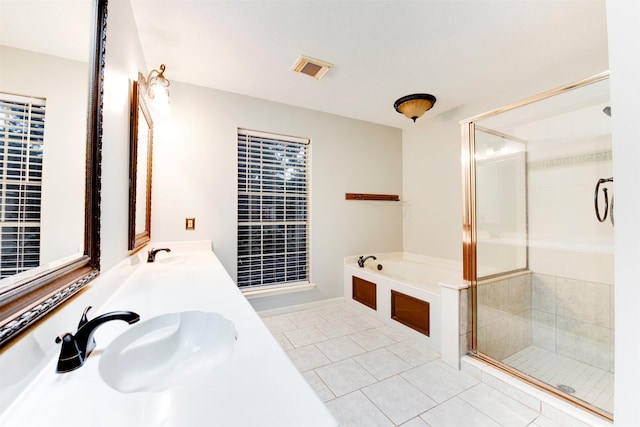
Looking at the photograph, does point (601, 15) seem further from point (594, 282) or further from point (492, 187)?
point (594, 282)

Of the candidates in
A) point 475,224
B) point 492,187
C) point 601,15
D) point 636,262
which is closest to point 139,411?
point 636,262

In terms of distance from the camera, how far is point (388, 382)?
1880mm

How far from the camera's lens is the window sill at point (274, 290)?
116 inches

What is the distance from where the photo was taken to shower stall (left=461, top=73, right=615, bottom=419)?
203 centimetres

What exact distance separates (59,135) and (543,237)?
331 centimetres

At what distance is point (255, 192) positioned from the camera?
10.2 feet

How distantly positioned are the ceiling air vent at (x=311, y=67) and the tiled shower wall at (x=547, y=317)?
2.39 meters

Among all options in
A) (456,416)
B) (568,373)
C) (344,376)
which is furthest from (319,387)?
(568,373)

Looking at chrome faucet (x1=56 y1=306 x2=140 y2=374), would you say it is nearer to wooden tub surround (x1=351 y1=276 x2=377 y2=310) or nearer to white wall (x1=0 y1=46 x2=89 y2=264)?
white wall (x1=0 y1=46 x2=89 y2=264)

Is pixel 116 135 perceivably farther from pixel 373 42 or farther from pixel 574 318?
pixel 574 318

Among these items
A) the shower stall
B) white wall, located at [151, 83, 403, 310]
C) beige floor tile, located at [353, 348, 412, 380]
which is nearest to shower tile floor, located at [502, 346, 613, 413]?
the shower stall

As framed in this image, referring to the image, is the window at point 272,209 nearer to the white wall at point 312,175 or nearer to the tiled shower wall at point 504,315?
the white wall at point 312,175

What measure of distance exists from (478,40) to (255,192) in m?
2.57

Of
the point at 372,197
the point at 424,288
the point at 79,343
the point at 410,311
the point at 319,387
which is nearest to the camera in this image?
the point at 79,343
